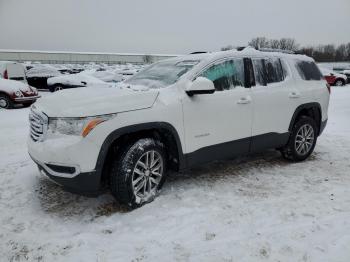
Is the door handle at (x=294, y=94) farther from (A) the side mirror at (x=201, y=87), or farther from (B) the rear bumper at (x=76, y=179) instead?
(B) the rear bumper at (x=76, y=179)

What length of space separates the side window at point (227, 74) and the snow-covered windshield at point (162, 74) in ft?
0.84

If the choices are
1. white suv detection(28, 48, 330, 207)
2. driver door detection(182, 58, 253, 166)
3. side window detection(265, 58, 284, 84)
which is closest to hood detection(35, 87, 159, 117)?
white suv detection(28, 48, 330, 207)

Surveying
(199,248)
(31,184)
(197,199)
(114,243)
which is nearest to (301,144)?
(197,199)

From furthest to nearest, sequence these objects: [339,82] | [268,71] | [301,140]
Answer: [339,82] < [301,140] < [268,71]

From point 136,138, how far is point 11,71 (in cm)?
1161

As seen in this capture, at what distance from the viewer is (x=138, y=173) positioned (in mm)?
3506

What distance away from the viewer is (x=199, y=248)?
2898 millimetres

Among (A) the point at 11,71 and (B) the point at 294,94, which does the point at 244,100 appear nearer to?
(B) the point at 294,94

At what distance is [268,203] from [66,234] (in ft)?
7.56

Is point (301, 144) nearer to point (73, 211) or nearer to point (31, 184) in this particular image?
point (73, 211)

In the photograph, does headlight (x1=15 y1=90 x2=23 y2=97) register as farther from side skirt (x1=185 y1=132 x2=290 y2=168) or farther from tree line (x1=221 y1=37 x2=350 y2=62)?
tree line (x1=221 y1=37 x2=350 y2=62)

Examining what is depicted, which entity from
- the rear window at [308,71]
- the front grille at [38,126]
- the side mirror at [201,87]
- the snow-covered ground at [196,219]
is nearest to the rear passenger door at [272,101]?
the rear window at [308,71]

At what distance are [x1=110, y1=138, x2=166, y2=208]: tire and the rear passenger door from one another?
1.56 meters

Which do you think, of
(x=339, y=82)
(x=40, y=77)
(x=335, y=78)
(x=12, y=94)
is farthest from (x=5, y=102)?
(x=339, y=82)
